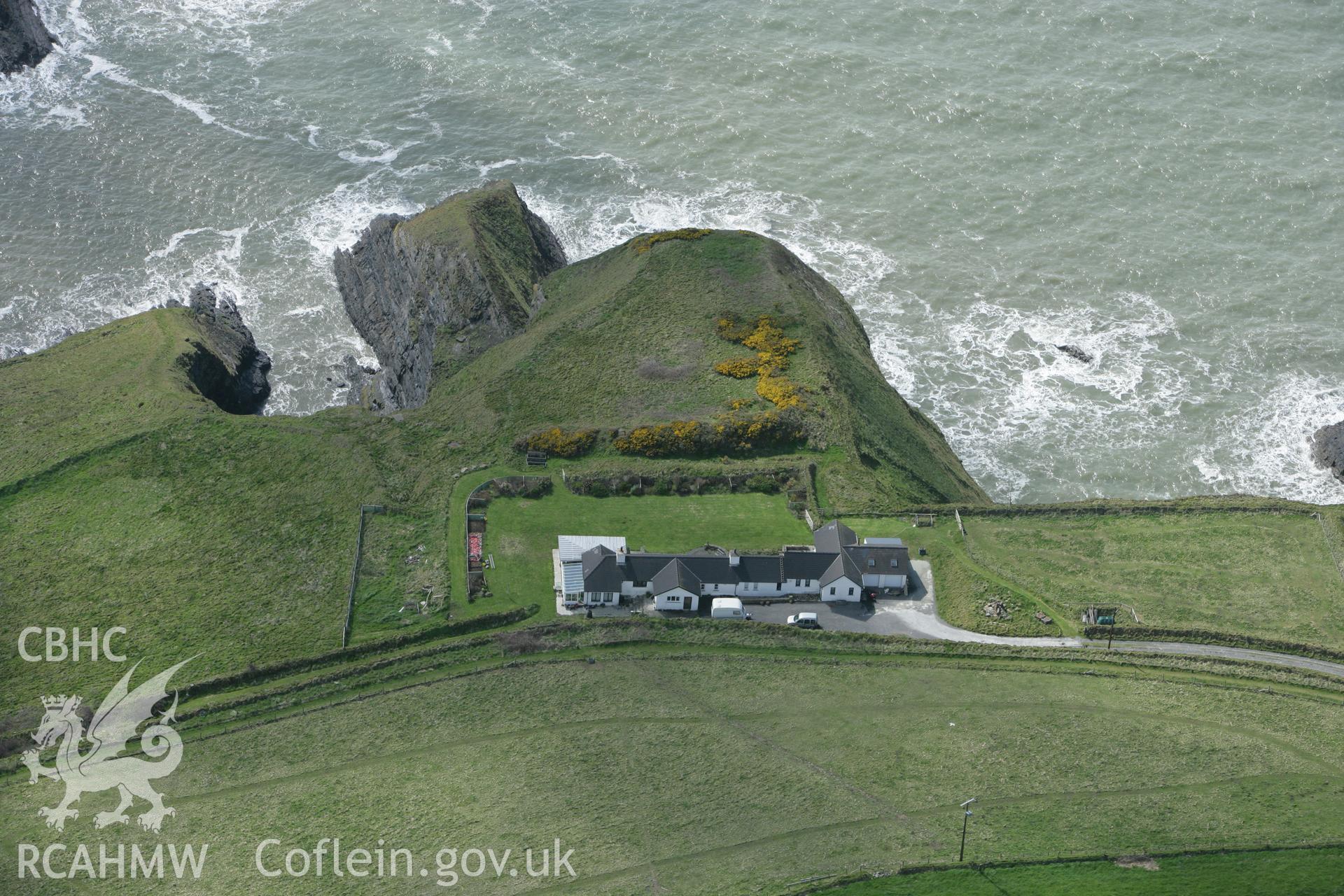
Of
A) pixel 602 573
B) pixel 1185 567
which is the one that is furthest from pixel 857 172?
pixel 602 573

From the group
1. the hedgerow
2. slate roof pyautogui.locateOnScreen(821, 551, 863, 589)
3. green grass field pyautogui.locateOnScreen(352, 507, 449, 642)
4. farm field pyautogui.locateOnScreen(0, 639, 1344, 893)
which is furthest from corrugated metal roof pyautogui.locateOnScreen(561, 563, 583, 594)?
slate roof pyautogui.locateOnScreen(821, 551, 863, 589)

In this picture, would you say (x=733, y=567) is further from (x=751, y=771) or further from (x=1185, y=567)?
(x=1185, y=567)

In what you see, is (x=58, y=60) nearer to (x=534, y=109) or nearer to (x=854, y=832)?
(x=534, y=109)

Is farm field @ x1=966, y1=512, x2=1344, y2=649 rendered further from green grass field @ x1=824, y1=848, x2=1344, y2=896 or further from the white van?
green grass field @ x1=824, y1=848, x2=1344, y2=896

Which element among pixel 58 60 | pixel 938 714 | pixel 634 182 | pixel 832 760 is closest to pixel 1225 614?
pixel 938 714

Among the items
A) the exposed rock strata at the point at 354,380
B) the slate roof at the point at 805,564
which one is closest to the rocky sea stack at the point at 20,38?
the exposed rock strata at the point at 354,380
